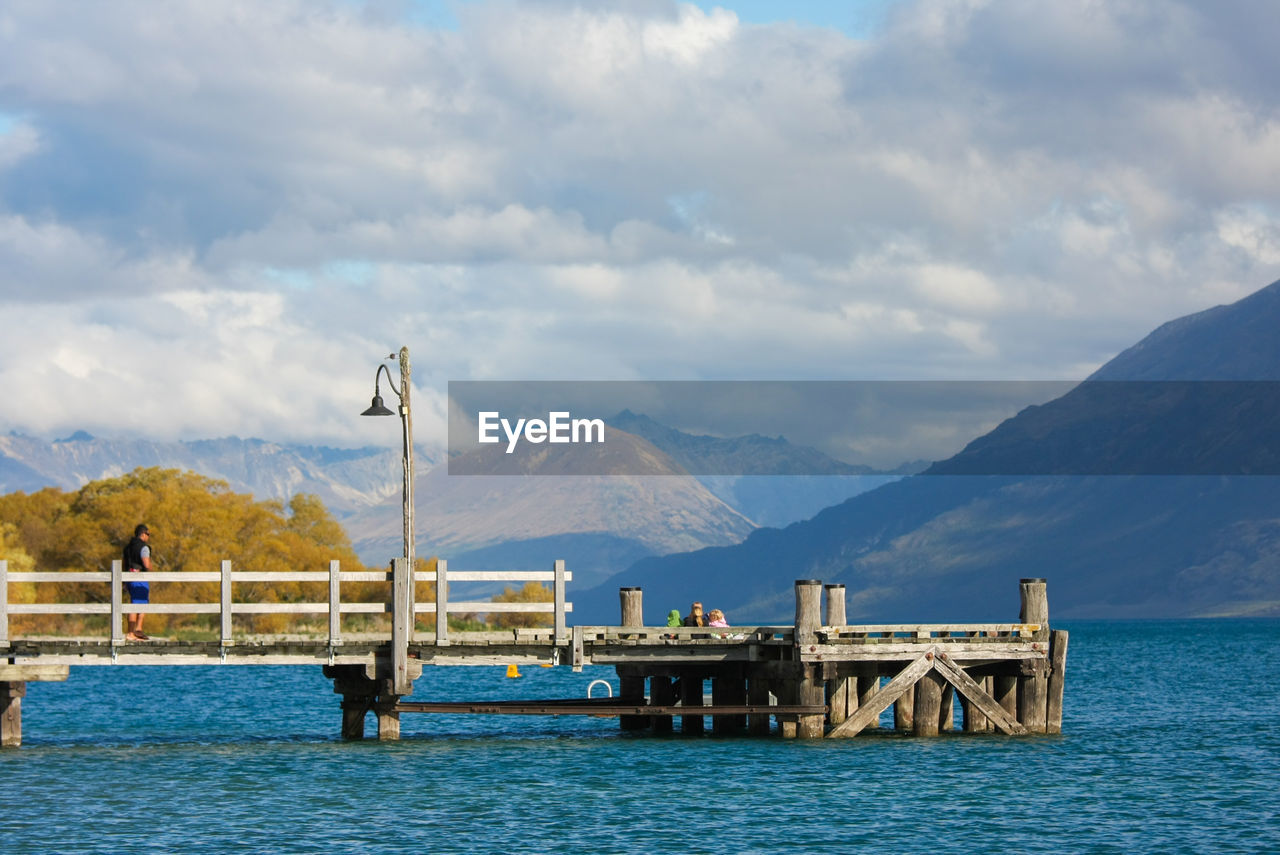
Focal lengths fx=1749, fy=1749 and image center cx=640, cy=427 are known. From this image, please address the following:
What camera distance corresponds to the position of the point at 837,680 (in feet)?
132

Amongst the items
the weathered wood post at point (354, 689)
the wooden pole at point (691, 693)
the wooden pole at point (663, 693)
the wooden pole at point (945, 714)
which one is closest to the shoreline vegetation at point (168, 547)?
the weathered wood post at point (354, 689)

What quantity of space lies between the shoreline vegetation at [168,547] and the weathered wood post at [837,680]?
50.9 meters

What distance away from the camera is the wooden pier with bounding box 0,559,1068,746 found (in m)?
36.0

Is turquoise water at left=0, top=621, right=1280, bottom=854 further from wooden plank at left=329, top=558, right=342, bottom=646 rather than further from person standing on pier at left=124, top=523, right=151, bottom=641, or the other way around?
person standing on pier at left=124, top=523, right=151, bottom=641

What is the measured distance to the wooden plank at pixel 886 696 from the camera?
37906 mm

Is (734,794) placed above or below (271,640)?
below

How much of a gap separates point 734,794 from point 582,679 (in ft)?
203

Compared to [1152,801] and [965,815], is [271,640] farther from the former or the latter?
[1152,801]

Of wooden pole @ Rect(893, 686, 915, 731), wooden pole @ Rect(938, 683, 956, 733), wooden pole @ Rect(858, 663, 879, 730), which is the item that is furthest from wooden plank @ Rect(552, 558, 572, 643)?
wooden pole @ Rect(938, 683, 956, 733)

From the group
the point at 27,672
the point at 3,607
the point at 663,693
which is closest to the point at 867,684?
the point at 663,693

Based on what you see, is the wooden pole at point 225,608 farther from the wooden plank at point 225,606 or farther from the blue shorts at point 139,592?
the blue shorts at point 139,592

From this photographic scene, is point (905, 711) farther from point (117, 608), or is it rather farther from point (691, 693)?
point (117, 608)

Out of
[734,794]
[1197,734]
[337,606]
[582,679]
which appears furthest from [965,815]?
[582,679]

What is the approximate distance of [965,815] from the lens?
31.4 meters
